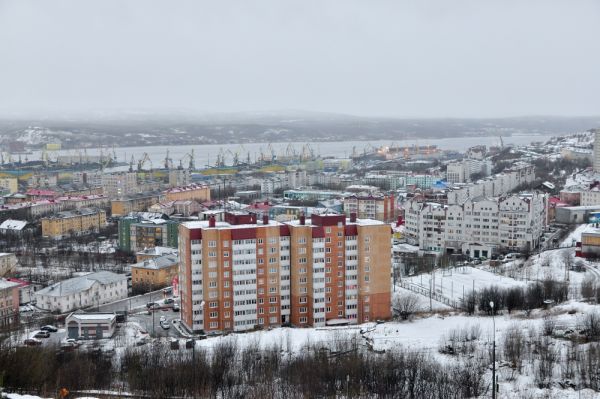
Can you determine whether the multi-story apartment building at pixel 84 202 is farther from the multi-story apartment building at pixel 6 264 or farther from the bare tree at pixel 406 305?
the bare tree at pixel 406 305

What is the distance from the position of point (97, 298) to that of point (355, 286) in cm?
322

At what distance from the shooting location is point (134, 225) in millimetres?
12539

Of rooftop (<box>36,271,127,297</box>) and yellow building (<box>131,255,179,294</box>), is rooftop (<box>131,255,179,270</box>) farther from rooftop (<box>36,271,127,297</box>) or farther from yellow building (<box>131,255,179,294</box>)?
rooftop (<box>36,271,127,297</box>)

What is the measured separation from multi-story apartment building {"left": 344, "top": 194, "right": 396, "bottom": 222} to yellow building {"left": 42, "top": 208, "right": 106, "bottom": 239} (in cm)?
499

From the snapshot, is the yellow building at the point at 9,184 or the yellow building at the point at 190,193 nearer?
the yellow building at the point at 190,193

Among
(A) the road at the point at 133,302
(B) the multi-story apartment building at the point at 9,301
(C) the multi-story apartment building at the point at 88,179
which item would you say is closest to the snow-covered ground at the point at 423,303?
(A) the road at the point at 133,302

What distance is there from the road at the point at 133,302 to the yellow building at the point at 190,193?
8808mm

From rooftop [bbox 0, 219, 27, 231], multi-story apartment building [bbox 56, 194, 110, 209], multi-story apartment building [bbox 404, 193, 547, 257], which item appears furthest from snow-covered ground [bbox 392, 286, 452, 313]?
multi-story apartment building [bbox 56, 194, 110, 209]

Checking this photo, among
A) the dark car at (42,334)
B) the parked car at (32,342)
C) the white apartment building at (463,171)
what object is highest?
the white apartment building at (463,171)

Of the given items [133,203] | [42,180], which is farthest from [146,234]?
[42,180]

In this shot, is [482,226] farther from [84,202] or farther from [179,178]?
[179,178]

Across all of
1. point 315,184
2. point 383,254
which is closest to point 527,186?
point 315,184

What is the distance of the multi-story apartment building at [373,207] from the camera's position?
49.4ft

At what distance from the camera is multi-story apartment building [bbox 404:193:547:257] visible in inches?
460
